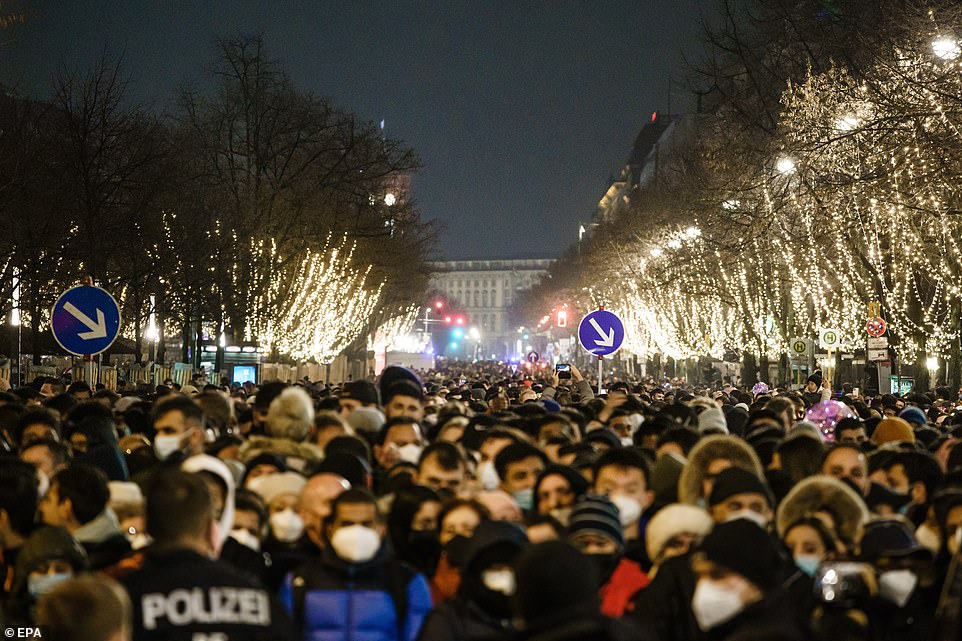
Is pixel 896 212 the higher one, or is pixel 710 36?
pixel 710 36

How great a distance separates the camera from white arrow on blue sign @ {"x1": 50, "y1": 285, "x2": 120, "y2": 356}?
48.6ft

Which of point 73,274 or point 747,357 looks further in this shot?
point 747,357

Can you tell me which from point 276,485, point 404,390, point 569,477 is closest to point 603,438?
point 404,390

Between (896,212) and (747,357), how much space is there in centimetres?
2708

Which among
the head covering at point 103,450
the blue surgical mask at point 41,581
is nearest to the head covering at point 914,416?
the head covering at point 103,450

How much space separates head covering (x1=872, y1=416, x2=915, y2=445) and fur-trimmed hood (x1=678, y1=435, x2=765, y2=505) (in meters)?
4.35

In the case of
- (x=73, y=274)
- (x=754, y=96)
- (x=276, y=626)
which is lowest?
(x=276, y=626)

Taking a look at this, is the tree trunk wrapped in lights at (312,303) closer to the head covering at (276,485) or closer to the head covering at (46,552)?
the head covering at (276,485)

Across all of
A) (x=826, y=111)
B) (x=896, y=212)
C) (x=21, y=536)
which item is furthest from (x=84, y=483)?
(x=896, y=212)

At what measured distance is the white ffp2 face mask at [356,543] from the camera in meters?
6.00

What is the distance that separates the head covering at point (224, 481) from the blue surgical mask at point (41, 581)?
2.30ft

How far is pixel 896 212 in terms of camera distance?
101 ft

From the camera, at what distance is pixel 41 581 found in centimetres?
606

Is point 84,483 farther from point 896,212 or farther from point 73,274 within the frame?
point 73,274
